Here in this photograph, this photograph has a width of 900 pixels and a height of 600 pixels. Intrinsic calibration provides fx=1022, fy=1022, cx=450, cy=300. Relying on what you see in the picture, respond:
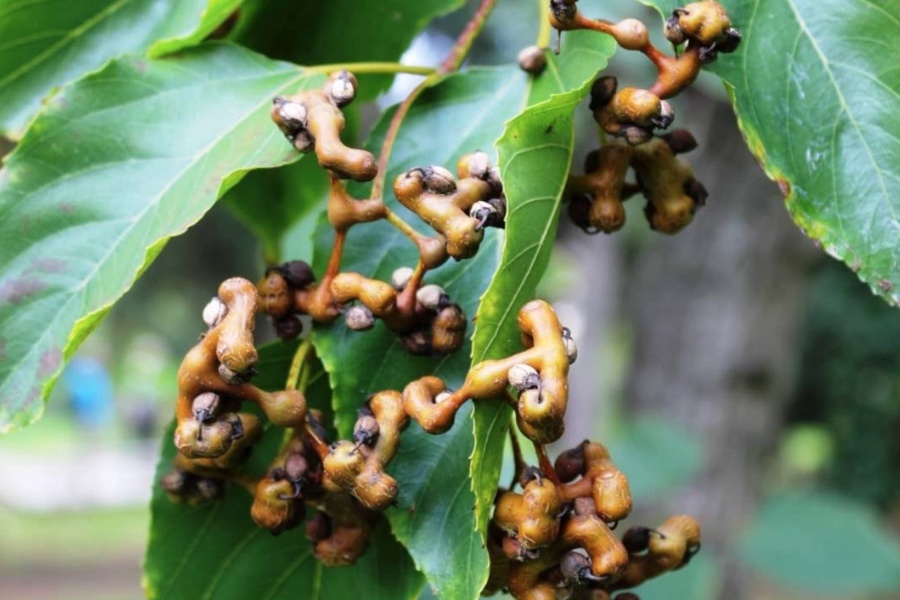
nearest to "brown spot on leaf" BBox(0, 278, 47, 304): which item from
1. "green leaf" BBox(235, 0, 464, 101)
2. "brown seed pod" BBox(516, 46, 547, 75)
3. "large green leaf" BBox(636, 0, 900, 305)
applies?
"green leaf" BBox(235, 0, 464, 101)

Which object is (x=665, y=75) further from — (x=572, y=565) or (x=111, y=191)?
(x=111, y=191)

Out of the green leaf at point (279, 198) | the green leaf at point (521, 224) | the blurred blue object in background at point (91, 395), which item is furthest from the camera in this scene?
the blurred blue object in background at point (91, 395)

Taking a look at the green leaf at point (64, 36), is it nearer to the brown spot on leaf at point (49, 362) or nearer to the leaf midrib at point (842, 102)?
the brown spot on leaf at point (49, 362)

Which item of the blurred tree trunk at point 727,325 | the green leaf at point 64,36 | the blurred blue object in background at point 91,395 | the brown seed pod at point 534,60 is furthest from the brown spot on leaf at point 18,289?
the blurred blue object in background at point 91,395

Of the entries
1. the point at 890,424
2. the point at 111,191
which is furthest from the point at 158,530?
the point at 890,424

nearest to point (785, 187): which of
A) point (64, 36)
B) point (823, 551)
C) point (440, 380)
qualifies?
point (440, 380)
